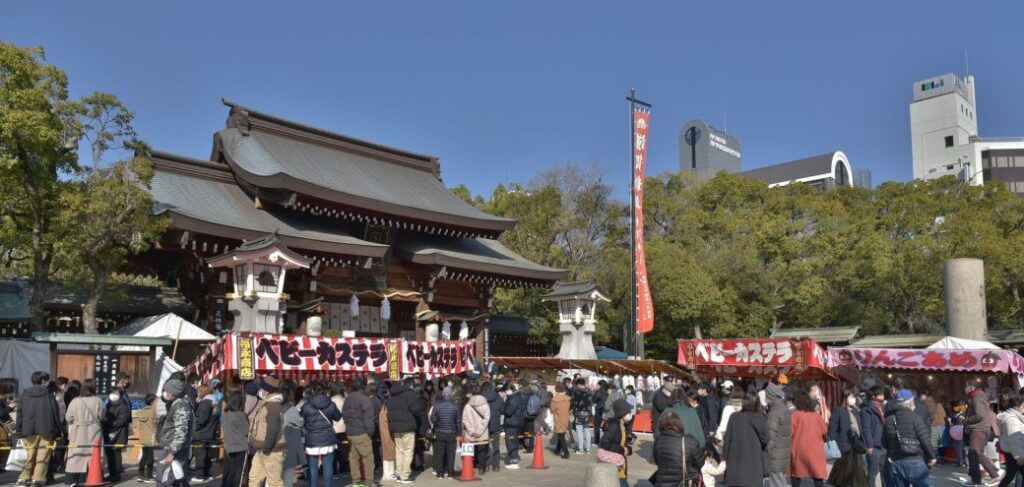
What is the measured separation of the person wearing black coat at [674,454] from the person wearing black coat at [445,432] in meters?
5.68

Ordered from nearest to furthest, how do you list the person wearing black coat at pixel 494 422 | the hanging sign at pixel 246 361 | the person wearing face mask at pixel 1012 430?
the person wearing face mask at pixel 1012 430 → the person wearing black coat at pixel 494 422 → the hanging sign at pixel 246 361

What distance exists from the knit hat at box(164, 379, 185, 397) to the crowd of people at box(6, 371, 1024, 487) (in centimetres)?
1

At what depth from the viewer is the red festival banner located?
31.5 meters

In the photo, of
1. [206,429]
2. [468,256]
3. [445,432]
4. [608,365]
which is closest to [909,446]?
[445,432]

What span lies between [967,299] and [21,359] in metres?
27.4

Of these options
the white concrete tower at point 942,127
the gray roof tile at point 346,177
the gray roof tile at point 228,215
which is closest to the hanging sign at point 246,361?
the gray roof tile at point 228,215

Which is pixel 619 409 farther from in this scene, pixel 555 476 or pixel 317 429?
pixel 317 429

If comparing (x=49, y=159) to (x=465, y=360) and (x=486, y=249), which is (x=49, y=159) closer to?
(x=465, y=360)

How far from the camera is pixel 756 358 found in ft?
69.5

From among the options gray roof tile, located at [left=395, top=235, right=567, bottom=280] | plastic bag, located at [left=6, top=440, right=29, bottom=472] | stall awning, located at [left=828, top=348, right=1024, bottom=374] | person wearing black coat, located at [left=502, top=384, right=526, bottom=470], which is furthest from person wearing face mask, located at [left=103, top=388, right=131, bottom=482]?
gray roof tile, located at [left=395, top=235, right=567, bottom=280]

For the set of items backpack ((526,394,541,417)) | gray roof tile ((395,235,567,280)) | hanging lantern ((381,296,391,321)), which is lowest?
backpack ((526,394,541,417))

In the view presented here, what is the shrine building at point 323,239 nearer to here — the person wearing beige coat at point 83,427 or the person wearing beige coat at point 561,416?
the person wearing beige coat at point 561,416

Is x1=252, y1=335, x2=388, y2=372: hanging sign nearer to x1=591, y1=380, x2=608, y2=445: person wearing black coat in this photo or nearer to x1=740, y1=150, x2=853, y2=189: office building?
x1=591, y1=380, x2=608, y2=445: person wearing black coat

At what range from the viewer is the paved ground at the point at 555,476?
13289 mm
